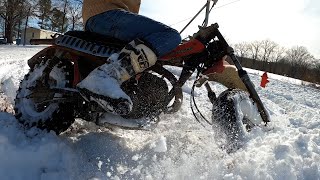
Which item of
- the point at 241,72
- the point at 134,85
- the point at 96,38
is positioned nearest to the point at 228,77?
the point at 241,72

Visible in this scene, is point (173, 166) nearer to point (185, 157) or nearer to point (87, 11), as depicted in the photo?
point (185, 157)

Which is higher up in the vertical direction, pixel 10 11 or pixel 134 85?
pixel 10 11

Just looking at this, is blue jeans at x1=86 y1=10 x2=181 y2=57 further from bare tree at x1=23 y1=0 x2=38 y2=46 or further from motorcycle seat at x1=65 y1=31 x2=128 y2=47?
bare tree at x1=23 y1=0 x2=38 y2=46

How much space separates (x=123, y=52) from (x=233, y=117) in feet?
3.49

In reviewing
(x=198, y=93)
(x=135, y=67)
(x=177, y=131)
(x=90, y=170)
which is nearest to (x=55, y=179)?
(x=90, y=170)

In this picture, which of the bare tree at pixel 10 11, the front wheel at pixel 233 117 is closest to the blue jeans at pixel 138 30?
the front wheel at pixel 233 117

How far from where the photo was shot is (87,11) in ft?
10.9

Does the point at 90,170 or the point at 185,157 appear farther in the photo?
the point at 185,157

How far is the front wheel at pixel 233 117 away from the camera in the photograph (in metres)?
3.08

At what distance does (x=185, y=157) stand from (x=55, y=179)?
0.97 metres

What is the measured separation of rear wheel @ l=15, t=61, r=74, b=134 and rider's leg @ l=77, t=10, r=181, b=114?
0.50 metres

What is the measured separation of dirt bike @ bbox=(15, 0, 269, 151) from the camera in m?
3.13

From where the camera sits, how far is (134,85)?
310 cm

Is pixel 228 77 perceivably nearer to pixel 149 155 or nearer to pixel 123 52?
pixel 149 155
